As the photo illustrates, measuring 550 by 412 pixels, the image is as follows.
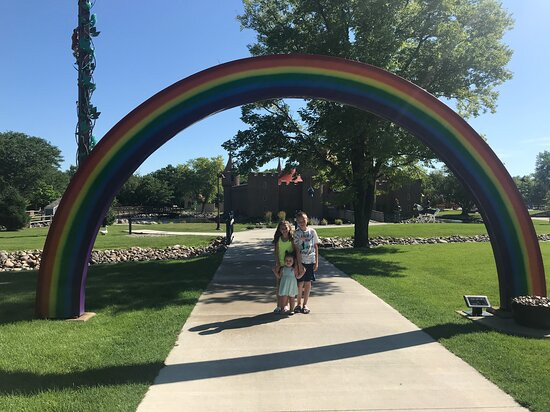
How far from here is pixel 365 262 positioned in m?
14.5

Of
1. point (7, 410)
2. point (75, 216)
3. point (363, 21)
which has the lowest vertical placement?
→ point (7, 410)

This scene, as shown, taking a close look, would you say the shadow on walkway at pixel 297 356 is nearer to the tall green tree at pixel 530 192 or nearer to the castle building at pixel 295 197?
the castle building at pixel 295 197

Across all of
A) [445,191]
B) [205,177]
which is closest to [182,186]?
[205,177]

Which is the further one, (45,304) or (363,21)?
(363,21)

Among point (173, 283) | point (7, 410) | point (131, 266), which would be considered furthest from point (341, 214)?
point (7, 410)

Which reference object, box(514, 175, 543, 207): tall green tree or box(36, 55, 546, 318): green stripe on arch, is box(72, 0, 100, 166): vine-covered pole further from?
box(514, 175, 543, 207): tall green tree

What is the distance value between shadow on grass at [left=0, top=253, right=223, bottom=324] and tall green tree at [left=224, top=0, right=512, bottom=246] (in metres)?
6.50

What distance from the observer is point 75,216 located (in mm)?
7148

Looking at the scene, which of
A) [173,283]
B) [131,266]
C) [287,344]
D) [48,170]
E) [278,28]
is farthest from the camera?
[48,170]

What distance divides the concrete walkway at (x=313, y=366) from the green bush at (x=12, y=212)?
29894mm

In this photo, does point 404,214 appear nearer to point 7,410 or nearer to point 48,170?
point 7,410

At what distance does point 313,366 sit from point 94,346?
2.87 metres

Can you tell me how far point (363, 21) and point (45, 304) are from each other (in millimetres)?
13223

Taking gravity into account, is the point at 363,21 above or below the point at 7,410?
above
